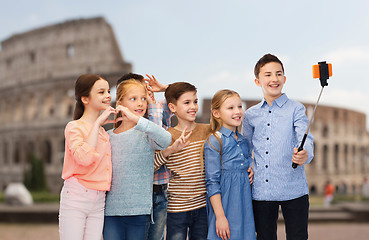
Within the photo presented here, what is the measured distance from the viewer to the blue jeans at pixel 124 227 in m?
2.28

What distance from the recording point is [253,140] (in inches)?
101

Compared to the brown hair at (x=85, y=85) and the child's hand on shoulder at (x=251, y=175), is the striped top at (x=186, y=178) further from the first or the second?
the brown hair at (x=85, y=85)

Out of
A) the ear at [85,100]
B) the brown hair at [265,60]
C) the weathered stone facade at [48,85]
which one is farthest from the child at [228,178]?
the weathered stone facade at [48,85]

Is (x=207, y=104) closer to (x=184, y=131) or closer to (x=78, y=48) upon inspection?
(x=78, y=48)

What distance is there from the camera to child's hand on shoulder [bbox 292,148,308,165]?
227 centimetres

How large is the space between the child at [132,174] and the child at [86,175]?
7cm

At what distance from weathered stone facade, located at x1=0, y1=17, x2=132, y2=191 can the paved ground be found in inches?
472

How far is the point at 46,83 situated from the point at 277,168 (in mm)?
21904

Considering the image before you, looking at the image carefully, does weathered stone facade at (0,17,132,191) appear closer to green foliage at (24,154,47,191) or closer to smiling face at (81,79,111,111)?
green foliage at (24,154,47,191)

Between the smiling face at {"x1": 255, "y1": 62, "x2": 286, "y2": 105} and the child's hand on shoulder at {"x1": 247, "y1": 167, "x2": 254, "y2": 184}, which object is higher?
the smiling face at {"x1": 255, "y1": 62, "x2": 286, "y2": 105}

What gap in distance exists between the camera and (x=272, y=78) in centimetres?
251

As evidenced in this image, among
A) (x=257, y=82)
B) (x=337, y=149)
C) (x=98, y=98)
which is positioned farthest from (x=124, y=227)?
(x=337, y=149)

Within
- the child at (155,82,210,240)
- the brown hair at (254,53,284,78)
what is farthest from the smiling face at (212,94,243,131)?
the brown hair at (254,53,284,78)

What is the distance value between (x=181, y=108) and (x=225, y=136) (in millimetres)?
363
